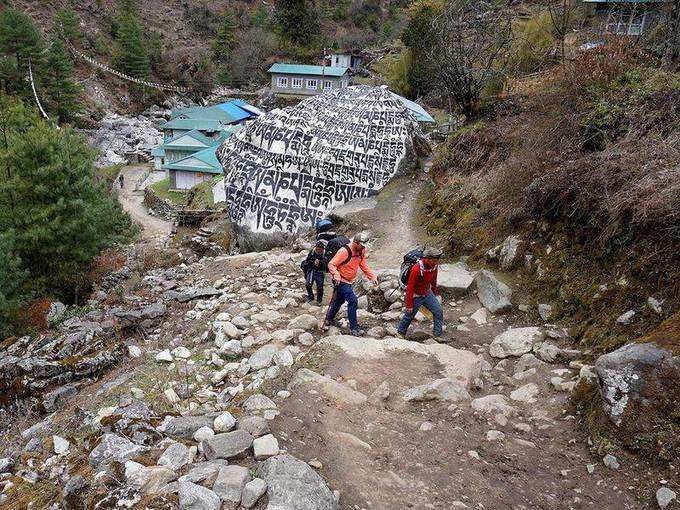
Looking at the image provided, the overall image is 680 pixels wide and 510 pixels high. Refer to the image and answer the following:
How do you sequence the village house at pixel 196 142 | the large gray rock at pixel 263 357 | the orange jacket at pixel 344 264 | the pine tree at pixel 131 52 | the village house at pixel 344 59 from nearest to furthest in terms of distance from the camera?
the large gray rock at pixel 263 357
the orange jacket at pixel 344 264
the village house at pixel 196 142
the pine tree at pixel 131 52
the village house at pixel 344 59

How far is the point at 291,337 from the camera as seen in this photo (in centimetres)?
774

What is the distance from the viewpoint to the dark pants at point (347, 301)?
25.4 ft

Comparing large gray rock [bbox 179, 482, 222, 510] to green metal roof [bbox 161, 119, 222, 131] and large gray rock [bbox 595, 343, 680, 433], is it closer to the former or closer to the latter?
large gray rock [bbox 595, 343, 680, 433]

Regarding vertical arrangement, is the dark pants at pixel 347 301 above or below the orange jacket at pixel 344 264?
below

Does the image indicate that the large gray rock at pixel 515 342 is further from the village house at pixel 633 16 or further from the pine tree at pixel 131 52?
the pine tree at pixel 131 52

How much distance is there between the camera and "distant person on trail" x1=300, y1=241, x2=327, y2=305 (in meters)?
8.84

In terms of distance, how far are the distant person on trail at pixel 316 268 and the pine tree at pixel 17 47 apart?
45.8 meters

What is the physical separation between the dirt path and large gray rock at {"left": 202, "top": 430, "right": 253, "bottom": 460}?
25100 mm

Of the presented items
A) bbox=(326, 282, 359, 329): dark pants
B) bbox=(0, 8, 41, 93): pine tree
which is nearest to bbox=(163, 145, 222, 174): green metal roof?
bbox=(0, 8, 41, 93): pine tree

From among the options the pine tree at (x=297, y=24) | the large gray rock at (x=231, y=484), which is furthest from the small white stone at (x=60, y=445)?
the pine tree at (x=297, y=24)

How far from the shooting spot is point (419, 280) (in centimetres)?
741

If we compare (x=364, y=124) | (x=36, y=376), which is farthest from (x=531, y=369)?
(x=364, y=124)

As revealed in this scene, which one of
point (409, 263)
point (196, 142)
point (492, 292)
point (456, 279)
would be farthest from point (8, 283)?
point (196, 142)

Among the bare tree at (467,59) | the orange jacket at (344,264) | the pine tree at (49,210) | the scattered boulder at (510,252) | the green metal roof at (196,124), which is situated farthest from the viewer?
the green metal roof at (196,124)
